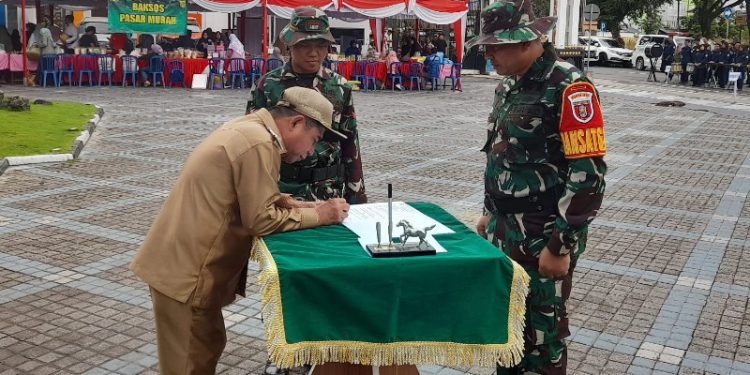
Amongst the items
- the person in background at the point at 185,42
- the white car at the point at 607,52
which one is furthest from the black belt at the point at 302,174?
the white car at the point at 607,52

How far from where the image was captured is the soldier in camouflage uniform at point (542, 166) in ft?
10.5

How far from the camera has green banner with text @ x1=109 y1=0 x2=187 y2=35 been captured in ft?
67.4

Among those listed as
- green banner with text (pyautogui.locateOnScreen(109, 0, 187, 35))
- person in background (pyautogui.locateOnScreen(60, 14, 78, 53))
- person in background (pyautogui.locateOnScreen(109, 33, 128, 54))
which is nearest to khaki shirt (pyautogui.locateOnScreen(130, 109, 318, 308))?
green banner with text (pyautogui.locateOnScreen(109, 0, 187, 35))

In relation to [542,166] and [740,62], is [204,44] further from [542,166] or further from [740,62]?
[542,166]

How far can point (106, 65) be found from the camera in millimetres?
21094

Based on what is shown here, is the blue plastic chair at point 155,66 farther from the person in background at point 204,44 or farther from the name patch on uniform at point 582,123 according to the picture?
the name patch on uniform at point 582,123

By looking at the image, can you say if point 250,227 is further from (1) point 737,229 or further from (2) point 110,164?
(2) point 110,164

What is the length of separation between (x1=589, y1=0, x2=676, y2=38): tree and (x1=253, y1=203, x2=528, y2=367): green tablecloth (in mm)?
53303

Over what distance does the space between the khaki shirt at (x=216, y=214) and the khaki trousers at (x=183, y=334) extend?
0.25 ft

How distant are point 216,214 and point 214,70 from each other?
19861 mm

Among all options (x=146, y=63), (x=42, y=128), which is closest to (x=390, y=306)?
(x=42, y=128)

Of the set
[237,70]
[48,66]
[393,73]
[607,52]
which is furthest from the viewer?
[607,52]

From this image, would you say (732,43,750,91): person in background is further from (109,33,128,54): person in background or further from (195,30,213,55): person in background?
(109,33,128,54): person in background

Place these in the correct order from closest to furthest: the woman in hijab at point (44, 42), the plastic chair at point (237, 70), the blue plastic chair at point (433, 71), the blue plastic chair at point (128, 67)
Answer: the woman in hijab at point (44, 42), the blue plastic chair at point (128, 67), the plastic chair at point (237, 70), the blue plastic chair at point (433, 71)
